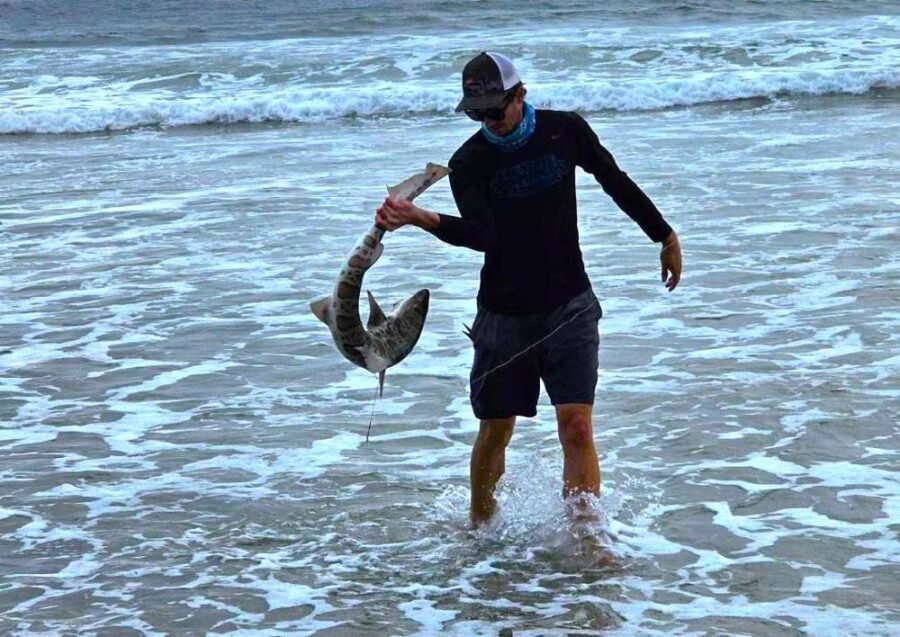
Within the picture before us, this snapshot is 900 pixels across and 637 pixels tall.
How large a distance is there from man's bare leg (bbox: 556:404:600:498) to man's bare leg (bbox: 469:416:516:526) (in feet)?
0.82

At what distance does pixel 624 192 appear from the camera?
5.64 metres

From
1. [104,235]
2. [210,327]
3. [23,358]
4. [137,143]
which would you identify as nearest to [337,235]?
[104,235]

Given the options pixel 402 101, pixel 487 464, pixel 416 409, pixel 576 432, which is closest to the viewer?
pixel 576 432

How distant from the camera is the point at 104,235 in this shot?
13.1 m

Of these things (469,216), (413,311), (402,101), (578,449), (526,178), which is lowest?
(402,101)

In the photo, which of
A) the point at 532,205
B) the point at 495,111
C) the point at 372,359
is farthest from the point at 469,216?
the point at 372,359

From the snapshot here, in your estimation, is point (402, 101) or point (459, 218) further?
point (402, 101)

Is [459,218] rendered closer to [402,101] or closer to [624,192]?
[624,192]

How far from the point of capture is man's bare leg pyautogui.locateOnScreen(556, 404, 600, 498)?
5562 millimetres

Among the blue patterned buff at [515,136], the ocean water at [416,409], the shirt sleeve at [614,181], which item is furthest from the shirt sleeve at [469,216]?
the ocean water at [416,409]

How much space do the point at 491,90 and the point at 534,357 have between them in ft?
3.43

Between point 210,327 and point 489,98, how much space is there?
4.98 meters

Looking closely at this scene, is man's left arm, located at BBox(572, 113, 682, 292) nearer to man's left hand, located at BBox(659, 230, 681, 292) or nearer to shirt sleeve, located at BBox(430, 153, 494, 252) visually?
man's left hand, located at BBox(659, 230, 681, 292)

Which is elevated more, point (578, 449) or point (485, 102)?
point (485, 102)
